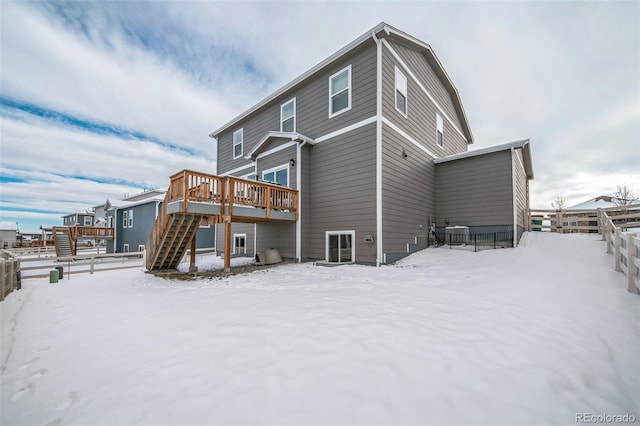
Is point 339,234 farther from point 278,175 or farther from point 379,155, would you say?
point 278,175

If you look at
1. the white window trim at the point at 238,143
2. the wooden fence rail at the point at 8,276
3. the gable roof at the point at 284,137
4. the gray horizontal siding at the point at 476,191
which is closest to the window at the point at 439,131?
the gray horizontal siding at the point at 476,191

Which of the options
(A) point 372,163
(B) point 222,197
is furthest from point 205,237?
(A) point 372,163

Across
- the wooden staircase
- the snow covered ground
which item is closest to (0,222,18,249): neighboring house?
the wooden staircase

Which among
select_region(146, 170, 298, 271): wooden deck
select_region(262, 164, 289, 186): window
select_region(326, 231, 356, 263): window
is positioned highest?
select_region(262, 164, 289, 186): window

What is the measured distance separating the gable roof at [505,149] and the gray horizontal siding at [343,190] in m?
4.93

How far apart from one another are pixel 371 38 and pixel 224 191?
277 inches

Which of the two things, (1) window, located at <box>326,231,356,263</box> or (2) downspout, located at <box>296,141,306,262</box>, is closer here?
(1) window, located at <box>326,231,356,263</box>

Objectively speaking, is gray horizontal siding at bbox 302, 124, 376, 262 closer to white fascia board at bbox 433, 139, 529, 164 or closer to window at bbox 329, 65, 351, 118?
window at bbox 329, 65, 351, 118

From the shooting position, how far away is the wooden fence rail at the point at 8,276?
557 centimetres

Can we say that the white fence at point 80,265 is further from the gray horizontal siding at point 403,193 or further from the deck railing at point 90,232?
the gray horizontal siding at point 403,193

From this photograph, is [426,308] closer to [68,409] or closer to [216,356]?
[216,356]

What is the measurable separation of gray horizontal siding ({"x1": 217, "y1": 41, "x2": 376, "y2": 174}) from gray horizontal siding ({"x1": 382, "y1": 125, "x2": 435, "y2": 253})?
1.36 metres

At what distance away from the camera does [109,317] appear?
13.9 feet

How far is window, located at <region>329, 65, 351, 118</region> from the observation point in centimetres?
963
